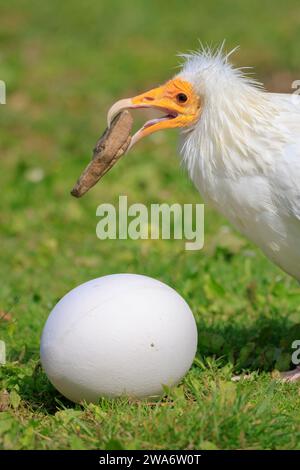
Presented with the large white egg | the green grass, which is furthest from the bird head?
the green grass

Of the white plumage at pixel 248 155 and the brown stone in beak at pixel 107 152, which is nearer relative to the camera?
the white plumage at pixel 248 155

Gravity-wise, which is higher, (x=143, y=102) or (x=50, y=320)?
(x=143, y=102)

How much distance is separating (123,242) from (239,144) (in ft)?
10.1

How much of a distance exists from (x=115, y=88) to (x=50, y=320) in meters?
7.58

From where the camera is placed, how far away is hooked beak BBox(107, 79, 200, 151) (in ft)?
17.3

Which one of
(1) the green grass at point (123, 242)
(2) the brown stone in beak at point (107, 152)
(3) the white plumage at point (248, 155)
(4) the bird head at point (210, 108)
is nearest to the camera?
(1) the green grass at point (123, 242)

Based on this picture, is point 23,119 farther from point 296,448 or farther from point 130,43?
point 296,448

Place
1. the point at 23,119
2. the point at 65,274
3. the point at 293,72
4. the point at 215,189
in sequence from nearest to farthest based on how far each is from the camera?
the point at 215,189, the point at 65,274, the point at 23,119, the point at 293,72

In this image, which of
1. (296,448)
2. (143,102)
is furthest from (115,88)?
(296,448)

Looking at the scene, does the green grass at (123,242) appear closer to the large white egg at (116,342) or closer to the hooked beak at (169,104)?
the large white egg at (116,342)

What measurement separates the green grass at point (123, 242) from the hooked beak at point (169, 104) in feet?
4.43

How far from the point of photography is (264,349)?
5566mm

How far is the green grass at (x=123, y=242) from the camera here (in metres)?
4.29

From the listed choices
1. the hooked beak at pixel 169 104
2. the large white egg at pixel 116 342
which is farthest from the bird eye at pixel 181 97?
the large white egg at pixel 116 342
